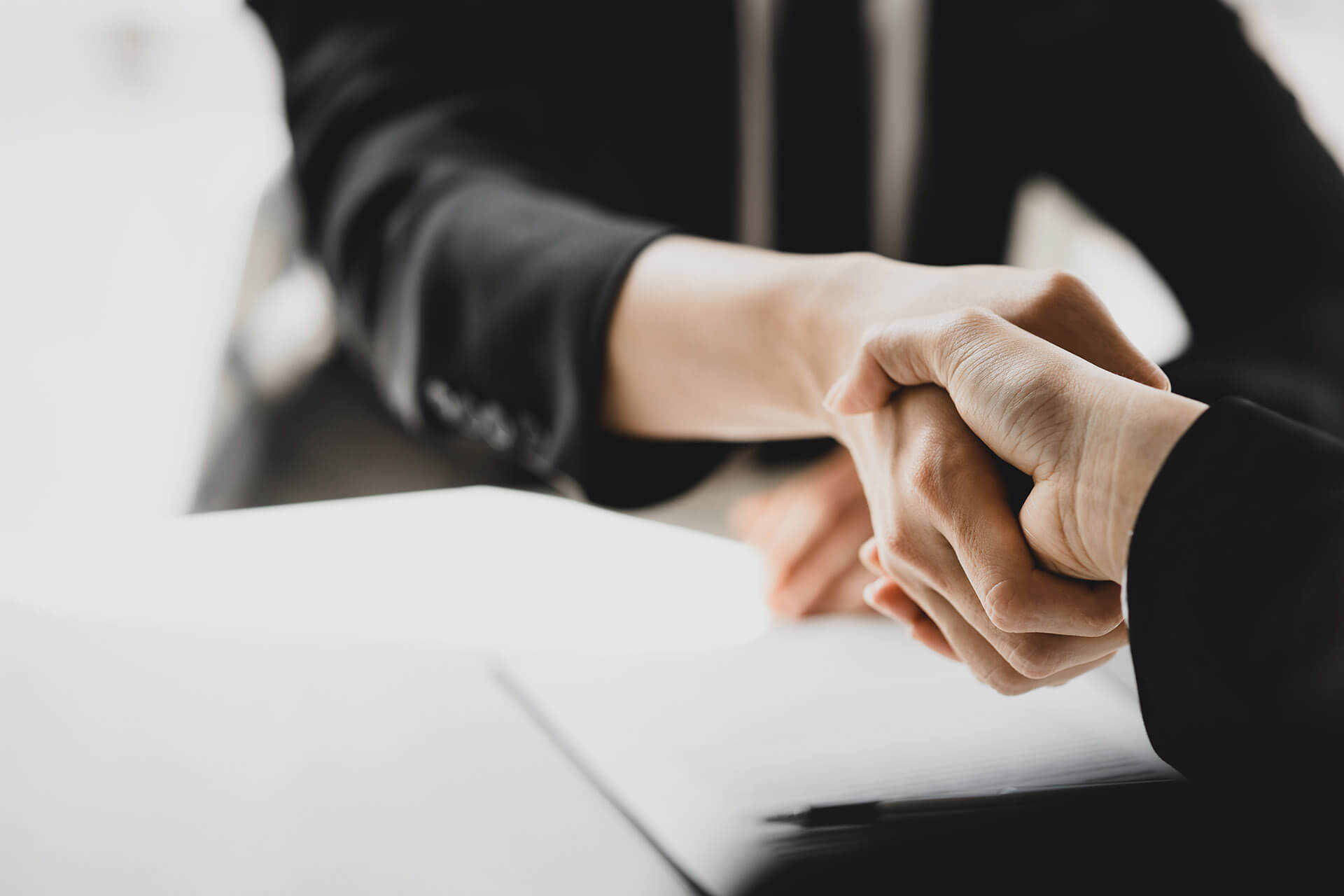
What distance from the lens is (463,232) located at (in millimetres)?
362

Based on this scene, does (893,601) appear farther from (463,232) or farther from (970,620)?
(463,232)

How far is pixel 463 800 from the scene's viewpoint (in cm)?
21

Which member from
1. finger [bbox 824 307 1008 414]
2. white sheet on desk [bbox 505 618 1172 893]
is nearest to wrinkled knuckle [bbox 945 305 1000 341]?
finger [bbox 824 307 1008 414]

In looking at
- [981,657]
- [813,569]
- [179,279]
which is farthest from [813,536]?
[179,279]

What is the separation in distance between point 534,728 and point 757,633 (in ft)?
0.26

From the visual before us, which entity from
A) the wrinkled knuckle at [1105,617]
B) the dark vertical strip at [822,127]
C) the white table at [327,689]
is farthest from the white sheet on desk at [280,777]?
the dark vertical strip at [822,127]

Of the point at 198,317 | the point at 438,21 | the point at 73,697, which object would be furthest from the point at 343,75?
the point at 73,697

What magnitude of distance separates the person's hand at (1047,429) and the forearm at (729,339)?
0.16 feet

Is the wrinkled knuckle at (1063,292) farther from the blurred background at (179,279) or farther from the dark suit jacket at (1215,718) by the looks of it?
the blurred background at (179,279)

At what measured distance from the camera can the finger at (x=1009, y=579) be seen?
193 millimetres

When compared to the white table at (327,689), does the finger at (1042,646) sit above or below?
above

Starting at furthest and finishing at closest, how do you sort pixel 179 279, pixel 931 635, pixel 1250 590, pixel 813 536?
pixel 179 279
pixel 813 536
pixel 931 635
pixel 1250 590

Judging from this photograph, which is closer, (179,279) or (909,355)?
(909,355)

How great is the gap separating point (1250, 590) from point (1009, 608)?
0.18 ft
